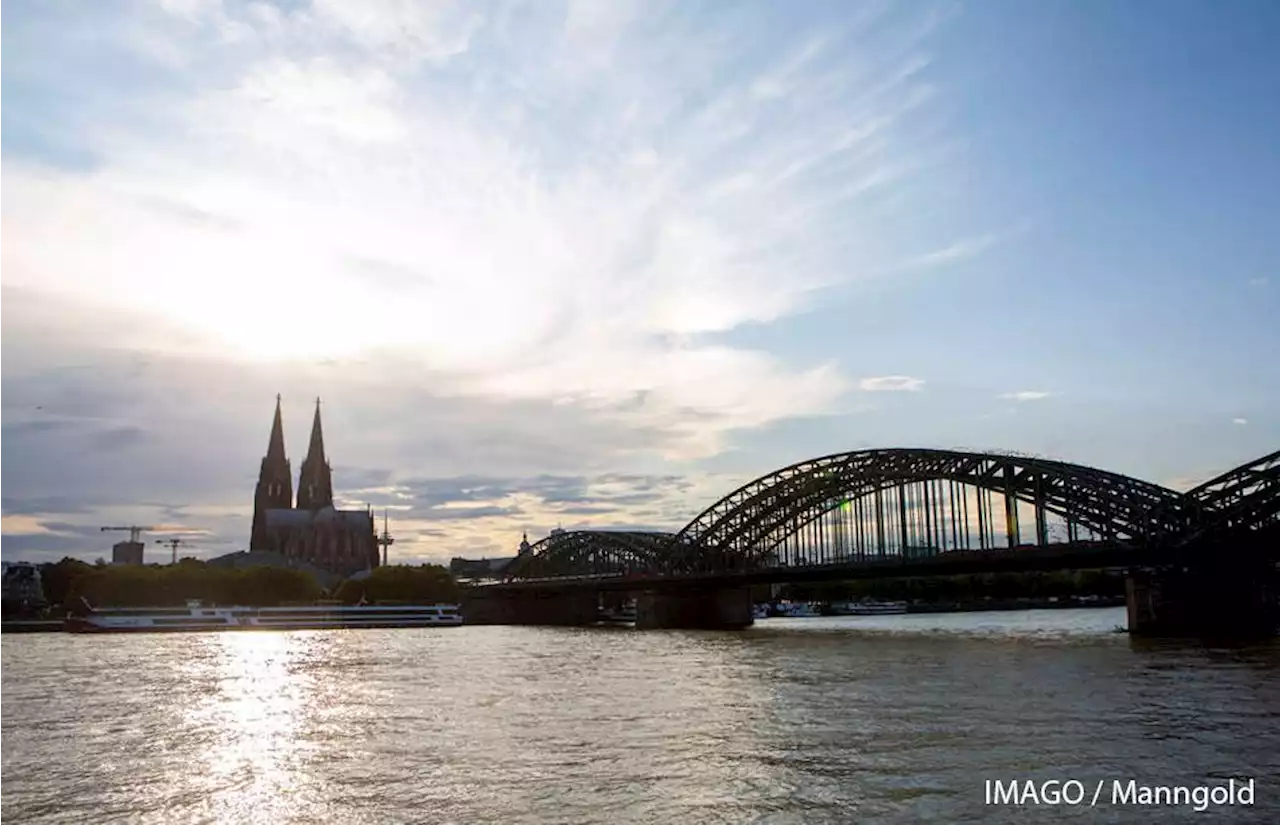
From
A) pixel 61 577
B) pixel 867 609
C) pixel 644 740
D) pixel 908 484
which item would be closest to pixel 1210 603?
pixel 908 484

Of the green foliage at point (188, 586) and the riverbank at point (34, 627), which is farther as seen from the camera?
the green foliage at point (188, 586)

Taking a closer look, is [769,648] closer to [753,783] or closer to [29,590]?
[753,783]

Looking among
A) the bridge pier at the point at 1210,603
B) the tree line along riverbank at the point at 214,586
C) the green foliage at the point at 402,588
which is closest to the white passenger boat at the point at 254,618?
the tree line along riverbank at the point at 214,586

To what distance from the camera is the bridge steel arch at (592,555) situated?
117 m

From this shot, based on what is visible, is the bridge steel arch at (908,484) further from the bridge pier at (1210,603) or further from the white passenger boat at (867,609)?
the white passenger boat at (867,609)

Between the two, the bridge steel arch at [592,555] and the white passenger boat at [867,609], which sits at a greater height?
the bridge steel arch at [592,555]

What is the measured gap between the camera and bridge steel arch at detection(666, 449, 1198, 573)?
69562mm

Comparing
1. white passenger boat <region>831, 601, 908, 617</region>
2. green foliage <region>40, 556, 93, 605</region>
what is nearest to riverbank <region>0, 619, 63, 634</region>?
green foliage <region>40, 556, 93, 605</region>

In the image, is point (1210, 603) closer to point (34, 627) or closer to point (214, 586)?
point (34, 627)

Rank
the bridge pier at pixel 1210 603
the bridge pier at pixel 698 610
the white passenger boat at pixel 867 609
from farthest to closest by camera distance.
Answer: the white passenger boat at pixel 867 609 < the bridge pier at pixel 698 610 < the bridge pier at pixel 1210 603

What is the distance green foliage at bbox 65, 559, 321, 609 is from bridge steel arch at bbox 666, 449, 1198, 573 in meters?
59.0

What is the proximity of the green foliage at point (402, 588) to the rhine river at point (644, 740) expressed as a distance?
98.6 metres

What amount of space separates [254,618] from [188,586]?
25.6 m

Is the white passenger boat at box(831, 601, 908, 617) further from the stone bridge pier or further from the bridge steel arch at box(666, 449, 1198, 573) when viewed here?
the stone bridge pier
